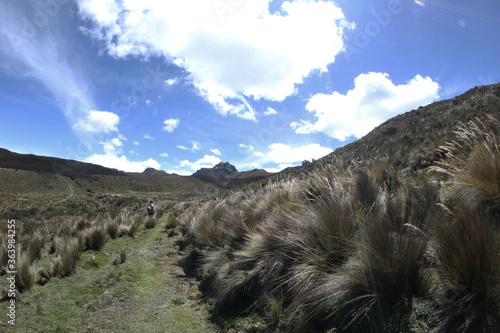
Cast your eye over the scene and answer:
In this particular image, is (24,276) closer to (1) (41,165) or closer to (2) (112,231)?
(2) (112,231)

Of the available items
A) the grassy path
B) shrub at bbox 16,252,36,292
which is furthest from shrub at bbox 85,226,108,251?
shrub at bbox 16,252,36,292

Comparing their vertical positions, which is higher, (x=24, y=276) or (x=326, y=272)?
(x=326, y=272)

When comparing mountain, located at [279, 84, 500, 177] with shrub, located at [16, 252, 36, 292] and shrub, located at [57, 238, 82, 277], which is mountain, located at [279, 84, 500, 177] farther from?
shrub, located at [16, 252, 36, 292]

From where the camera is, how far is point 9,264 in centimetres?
475

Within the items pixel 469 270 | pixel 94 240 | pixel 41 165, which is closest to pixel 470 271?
pixel 469 270

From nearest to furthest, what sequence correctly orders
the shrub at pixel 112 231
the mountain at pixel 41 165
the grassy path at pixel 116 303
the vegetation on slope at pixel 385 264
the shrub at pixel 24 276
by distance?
the vegetation on slope at pixel 385 264 → the grassy path at pixel 116 303 → the shrub at pixel 24 276 → the shrub at pixel 112 231 → the mountain at pixel 41 165

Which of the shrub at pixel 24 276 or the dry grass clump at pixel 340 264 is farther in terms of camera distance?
the shrub at pixel 24 276

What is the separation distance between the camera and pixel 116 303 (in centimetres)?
386

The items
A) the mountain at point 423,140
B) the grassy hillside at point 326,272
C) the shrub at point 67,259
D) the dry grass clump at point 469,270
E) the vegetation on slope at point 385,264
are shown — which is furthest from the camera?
the mountain at point 423,140

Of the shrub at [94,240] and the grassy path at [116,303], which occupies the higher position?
the shrub at [94,240]

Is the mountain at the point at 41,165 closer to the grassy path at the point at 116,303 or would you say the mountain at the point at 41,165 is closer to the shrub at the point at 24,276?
the shrub at the point at 24,276

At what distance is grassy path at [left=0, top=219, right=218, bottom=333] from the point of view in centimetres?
325

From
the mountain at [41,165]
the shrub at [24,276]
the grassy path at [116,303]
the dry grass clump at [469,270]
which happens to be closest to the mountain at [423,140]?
the dry grass clump at [469,270]

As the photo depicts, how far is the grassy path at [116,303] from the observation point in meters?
3.25
